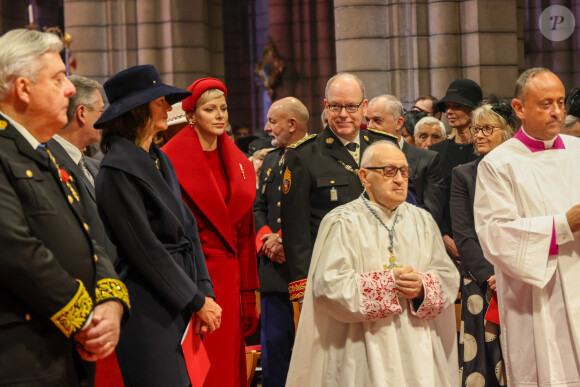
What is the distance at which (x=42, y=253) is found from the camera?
2.96 m

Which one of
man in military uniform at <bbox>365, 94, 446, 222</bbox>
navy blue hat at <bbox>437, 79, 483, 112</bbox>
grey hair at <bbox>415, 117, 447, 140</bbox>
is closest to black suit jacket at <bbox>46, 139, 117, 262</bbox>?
man in military uniform at <bbox>365, 94, 446, 222</bbox>

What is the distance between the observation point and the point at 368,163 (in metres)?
4.43

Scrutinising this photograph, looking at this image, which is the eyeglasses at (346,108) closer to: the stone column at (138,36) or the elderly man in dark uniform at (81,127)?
the elderly man in dark uniform at (81,127)

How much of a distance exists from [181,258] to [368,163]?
3.44 ft

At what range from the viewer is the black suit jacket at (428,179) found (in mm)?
6422

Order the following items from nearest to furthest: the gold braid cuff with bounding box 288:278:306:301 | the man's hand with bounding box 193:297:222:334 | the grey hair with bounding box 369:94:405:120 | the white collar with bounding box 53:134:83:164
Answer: the man's hand with bounding box 193:297:222:334
the white collar with bounding box 53:134:83:164
the gold braid cuff with bounding box 288:278:306:301
the grey hair with bounding box 369:94:405:120

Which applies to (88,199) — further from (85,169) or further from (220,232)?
(220,232)

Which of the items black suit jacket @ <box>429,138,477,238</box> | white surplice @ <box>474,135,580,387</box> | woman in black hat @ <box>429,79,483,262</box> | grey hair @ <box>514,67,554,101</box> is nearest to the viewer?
white surplice @ <box>474,135,580,387</box>

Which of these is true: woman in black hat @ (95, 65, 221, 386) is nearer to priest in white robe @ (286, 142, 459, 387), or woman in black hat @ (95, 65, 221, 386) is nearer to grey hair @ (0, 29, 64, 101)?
priest in white robe @ (286, 142, 459, 387)

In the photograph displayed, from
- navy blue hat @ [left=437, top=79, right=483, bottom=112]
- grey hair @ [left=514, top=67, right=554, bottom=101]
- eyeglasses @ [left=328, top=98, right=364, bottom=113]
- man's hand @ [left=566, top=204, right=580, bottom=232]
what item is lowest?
man's hand @ [left=566, top=204, right=580, bottom=232]

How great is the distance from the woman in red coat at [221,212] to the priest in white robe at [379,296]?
0.54 m

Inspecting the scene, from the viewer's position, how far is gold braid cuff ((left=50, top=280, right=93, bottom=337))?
9.79 feet

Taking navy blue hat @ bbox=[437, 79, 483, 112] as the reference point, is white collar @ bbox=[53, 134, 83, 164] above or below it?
below

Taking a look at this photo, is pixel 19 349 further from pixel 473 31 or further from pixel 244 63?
pixel 244 63
